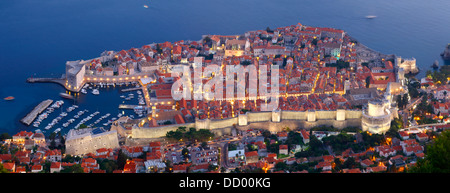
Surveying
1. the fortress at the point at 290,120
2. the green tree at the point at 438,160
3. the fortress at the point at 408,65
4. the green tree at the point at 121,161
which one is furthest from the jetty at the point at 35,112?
the green tree at the point at 438,160

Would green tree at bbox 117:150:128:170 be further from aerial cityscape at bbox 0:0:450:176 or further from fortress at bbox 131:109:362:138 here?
fortress at bbox 131:109:362:138

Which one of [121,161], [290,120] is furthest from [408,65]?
[121,161]

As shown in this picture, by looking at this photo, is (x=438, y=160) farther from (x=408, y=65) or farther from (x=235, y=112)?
(x=408, y=65)

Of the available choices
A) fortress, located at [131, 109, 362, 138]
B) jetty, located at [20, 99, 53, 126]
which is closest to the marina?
jetty, located at [20, 99, 53, 126]
